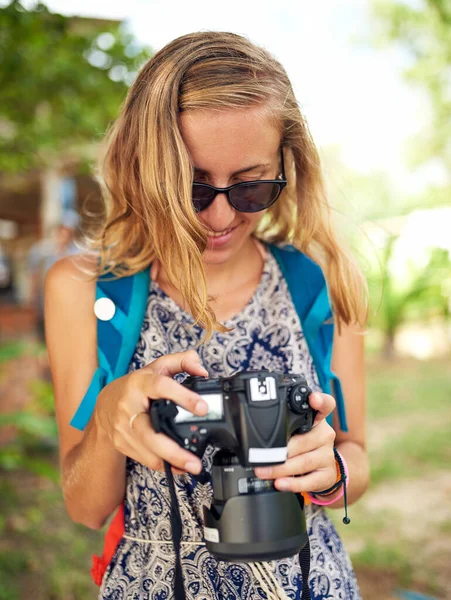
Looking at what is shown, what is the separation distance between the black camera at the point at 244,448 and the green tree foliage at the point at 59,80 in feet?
6.82

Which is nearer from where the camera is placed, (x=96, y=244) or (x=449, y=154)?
(x=96, y=244)

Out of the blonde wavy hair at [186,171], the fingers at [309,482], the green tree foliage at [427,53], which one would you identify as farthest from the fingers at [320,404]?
the green tree foliage at [427,53]

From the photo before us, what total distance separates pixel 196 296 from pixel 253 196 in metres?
0.29

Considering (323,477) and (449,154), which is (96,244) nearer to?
(323,477)

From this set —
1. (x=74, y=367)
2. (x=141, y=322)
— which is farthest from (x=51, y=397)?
(x=141, y=322)

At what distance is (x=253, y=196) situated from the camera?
4.91 feet

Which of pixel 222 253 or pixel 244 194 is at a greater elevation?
pixel 244 194

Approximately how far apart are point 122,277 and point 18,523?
323 centimetres

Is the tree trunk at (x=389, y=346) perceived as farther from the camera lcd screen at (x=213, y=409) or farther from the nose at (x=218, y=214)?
the camera lcd screen at (x=213, y=409)

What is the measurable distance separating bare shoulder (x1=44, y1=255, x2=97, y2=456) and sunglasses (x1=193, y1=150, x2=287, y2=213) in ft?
1.18

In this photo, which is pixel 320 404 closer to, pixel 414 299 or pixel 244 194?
pixel 244 194

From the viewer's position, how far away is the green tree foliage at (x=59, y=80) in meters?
2.98

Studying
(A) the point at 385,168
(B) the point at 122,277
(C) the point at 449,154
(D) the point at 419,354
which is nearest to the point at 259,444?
(B) the point at 122,277

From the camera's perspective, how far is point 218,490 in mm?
1174
